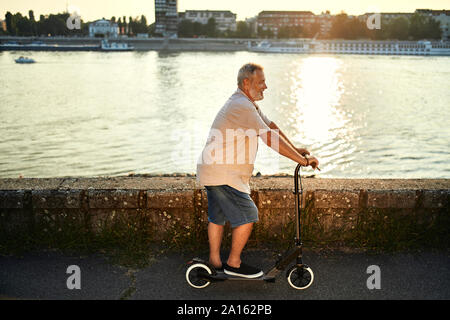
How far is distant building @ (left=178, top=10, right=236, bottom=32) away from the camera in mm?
190625

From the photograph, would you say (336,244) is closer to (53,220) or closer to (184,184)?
(184,184)

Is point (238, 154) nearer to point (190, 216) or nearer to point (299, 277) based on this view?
point (299, 277)

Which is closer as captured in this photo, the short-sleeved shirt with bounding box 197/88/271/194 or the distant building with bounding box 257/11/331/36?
the short-sleeved shirt with bounding box 197/88/271/194

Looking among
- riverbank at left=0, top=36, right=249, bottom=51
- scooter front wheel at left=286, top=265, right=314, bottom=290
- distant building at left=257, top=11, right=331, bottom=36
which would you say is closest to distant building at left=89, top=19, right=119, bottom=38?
riverbank at left=0, top=36, right=249, bottom=51

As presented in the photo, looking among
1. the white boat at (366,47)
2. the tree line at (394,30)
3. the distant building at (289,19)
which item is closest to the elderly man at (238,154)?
the white boat at (366,47)

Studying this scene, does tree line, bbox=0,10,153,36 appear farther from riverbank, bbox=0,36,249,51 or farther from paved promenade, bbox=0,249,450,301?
paved promenade, bbox=0,249,450,301

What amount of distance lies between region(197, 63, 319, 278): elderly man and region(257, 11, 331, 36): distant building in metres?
187

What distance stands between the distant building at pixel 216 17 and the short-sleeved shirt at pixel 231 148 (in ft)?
625

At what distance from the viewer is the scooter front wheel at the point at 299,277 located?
3348 millimetres

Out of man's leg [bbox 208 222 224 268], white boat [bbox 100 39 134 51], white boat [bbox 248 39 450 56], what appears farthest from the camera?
white boat [bbox 100 39 134 51]

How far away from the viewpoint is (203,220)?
13.5 ft

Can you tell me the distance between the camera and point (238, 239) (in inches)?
132
